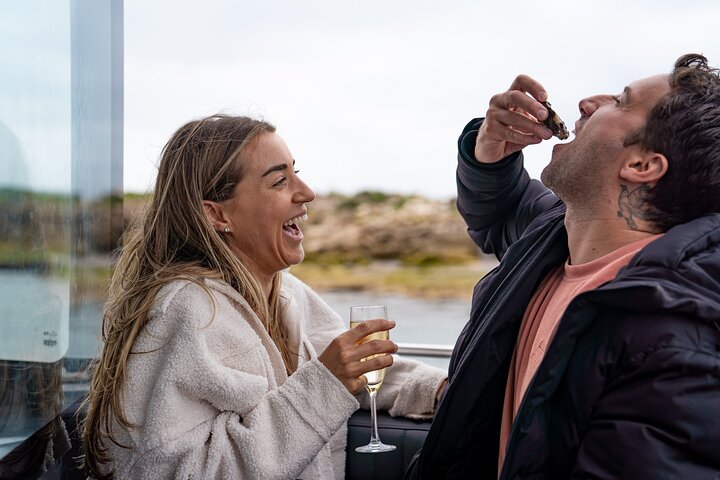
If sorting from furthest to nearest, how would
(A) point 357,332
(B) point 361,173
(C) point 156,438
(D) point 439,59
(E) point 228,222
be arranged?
(B) point 361,173 < (D) point 439,59 < (E) point 228,222 < (A) point 357,332 < (C) point 156,438

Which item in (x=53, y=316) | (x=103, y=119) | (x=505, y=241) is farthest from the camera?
(x=505, y=241)

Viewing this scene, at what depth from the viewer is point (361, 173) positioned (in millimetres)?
6203

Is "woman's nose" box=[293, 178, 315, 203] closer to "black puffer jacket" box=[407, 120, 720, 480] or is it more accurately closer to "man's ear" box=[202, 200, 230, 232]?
"man's ear" box=[202, 200, 230, 232]

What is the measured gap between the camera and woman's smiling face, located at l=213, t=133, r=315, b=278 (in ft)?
5.71

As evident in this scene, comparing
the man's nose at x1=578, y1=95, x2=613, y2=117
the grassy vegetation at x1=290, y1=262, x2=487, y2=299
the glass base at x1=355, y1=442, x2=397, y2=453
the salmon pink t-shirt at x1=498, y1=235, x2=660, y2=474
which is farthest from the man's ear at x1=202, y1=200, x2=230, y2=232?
the grassy vegetation at x1=290, y1=262, x2=487, y2=299

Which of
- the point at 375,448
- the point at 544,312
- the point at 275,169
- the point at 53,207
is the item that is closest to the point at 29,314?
the point at 53,207

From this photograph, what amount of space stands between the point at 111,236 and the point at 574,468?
1.25 meters

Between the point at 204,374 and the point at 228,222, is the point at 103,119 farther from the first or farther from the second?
the point at 204,374

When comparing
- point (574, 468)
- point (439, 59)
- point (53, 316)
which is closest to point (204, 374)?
point (53, 316)

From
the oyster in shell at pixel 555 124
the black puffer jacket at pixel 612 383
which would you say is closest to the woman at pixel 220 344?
the black puffer jacket at pixel 612 383

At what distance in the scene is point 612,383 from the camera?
4.09 ft

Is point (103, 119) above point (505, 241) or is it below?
above

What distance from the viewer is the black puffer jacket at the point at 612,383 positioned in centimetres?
115

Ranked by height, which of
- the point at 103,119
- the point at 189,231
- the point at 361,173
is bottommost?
the point at 361,173
